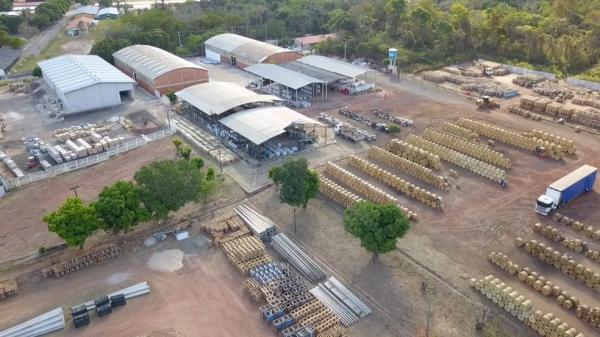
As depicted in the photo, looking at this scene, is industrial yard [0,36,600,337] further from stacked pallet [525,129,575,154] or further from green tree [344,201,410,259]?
green tree [344,201,410,259]

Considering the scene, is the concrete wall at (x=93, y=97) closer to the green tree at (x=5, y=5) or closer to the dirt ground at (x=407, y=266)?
the dirt ground at (x=407, y=266)

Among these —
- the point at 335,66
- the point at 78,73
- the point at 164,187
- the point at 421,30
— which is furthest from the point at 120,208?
the point at 421,30

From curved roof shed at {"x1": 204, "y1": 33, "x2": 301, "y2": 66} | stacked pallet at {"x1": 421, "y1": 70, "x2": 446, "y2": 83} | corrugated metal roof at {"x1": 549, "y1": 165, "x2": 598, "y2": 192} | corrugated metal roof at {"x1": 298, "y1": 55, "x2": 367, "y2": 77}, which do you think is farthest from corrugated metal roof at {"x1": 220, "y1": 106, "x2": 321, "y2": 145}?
stacked pallet at {"x1": 421, "y1": 70, "x2": 446, "y2": 83}

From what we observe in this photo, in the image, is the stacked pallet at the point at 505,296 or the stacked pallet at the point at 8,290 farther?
the stacked pallet at the point at 8,290

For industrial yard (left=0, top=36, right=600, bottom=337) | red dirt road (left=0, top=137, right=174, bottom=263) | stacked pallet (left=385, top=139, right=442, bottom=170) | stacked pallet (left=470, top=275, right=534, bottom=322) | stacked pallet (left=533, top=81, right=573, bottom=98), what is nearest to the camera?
stacked pallet (left=470, top=275, right=534, bottom=322)

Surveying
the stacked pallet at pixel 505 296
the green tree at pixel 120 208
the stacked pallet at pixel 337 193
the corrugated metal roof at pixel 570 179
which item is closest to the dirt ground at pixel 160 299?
the green tree at pixel 120 208
